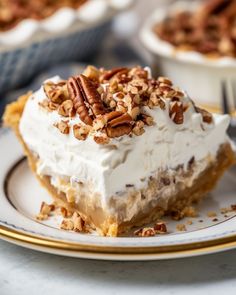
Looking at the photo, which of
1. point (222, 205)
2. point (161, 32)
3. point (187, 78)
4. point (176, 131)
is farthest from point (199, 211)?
point (161, 32)

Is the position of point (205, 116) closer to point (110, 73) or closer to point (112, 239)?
point (110, 73)

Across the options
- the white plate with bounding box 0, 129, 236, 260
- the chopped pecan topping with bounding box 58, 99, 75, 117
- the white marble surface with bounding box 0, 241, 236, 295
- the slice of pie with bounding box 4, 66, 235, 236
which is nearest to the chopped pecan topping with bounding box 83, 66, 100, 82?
the slice of pie with bounding box 4, 66, 235, 236

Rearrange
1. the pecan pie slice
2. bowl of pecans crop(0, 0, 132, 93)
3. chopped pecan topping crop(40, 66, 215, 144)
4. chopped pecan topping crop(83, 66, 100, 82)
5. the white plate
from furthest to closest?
the pecan pie slice → bowl of pecans crop(0, 0, 132, 93) → chopped pecan topping crop(83, 66, 100, 82) → chopped pecan topping crop(40, 66, 215, 144) → the white plate

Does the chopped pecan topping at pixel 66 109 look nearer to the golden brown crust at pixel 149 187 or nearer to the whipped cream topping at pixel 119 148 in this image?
the whipped cream topping at pixel 119 148

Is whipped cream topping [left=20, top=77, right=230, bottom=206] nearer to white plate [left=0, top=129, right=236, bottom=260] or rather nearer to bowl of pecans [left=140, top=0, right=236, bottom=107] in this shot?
white plate [left=0, top=129, right=236, bottom=260]

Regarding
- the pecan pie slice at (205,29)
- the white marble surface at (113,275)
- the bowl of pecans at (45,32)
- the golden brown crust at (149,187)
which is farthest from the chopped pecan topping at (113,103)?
the pecan pie slice at (205,29)

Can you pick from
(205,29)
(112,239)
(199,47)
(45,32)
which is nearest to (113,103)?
(112,239)
